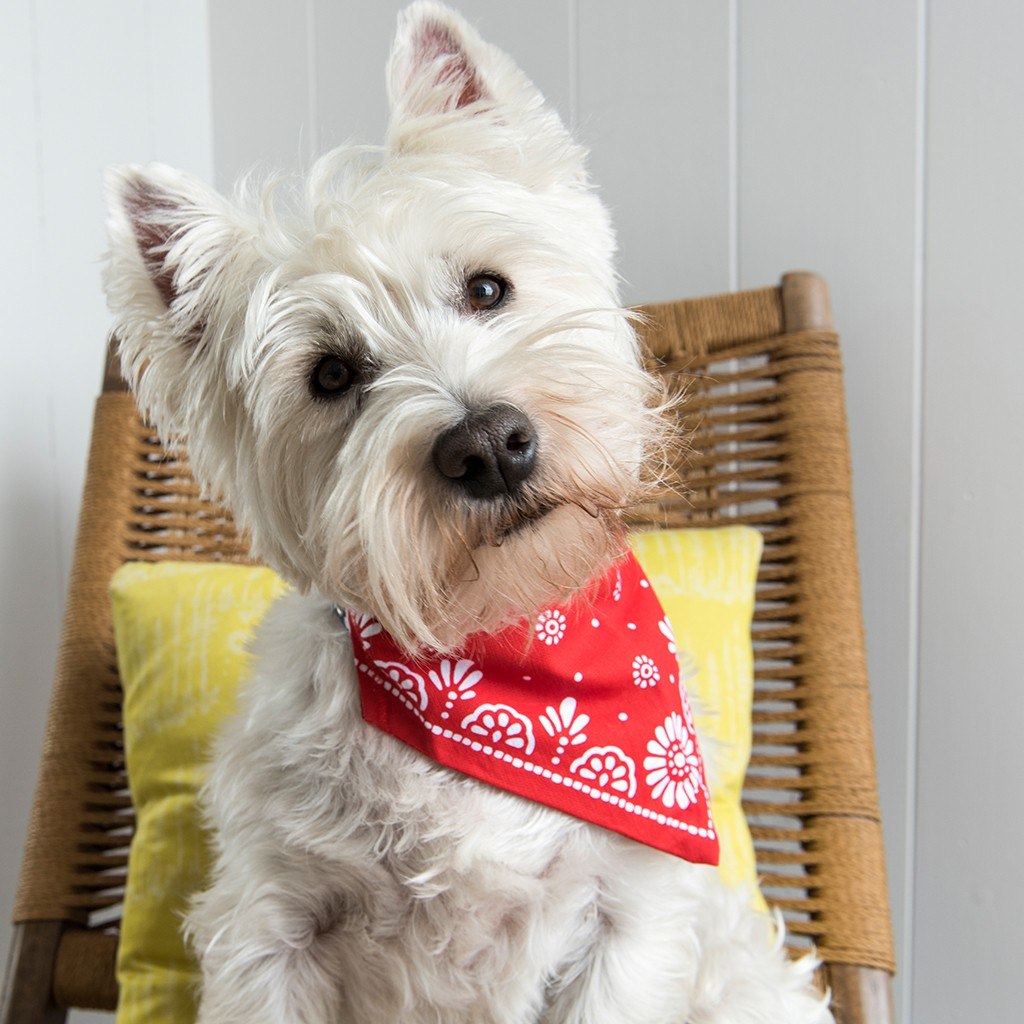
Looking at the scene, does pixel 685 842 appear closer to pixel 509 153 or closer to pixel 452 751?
pixel 452 751

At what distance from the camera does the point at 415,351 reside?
1021 mm

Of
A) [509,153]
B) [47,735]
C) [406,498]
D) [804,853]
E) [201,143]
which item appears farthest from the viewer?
[201,143]

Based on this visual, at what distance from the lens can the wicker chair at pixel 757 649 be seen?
141 centimetres

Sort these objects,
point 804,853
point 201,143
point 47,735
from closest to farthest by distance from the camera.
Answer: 1. point 804,853
2. point 47,735
3. point 201,143

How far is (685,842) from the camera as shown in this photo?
110 cm

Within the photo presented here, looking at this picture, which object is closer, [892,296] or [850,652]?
[850,652]

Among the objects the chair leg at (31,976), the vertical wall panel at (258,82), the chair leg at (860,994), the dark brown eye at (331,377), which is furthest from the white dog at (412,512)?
the vertical wall panel at (258,82)

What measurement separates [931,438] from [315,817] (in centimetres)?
112

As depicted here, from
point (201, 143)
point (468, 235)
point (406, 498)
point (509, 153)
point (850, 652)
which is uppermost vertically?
point (201, 143)

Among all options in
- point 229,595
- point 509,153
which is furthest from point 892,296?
point 229,595

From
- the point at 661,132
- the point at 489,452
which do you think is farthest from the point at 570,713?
the point at 661,132

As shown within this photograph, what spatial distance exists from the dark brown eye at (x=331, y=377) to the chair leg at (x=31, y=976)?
968 millimetres

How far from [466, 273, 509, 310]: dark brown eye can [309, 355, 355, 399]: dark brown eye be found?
0.47 ft

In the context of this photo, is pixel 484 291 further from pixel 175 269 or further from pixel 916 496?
pixel 916 496
